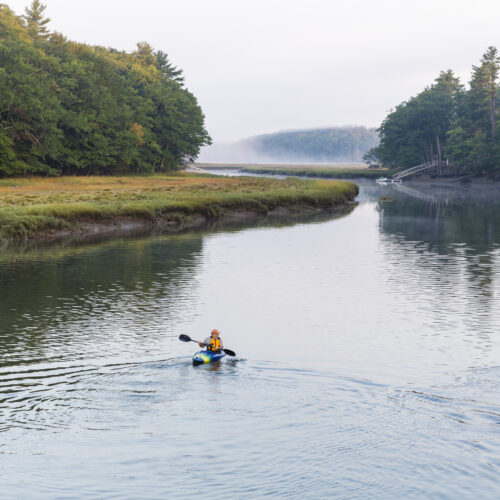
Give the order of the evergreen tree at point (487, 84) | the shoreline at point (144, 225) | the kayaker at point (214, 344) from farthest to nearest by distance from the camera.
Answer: the evergreen tree at point (487, 84)
the shoreline at point (144, 225)
the kayaker at point (214, 344)

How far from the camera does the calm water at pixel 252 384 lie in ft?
40.3

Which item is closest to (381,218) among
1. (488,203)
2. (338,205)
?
(338,205)

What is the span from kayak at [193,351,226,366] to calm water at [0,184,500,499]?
284 millimetres

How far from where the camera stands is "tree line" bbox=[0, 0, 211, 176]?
3590 inches

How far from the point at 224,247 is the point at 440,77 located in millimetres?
152923

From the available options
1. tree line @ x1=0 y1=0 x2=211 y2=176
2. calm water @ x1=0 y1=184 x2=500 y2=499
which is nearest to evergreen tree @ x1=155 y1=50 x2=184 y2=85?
tree line @ x1=0 y1=0 x2=211 y2=176

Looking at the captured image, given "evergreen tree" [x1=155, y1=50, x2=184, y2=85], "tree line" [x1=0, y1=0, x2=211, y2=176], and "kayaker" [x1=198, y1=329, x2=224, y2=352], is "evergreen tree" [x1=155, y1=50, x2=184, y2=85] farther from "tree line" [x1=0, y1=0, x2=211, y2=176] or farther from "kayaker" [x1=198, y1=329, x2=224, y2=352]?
"kayaker" [x1=198, y1=329, x2=224, y2=352]

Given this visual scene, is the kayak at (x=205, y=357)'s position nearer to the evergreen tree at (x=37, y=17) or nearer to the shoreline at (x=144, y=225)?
the shoreline at (x=144, y=225)

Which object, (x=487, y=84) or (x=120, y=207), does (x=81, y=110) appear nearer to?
(x=120, y=207)

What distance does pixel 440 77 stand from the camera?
182750 millimetres

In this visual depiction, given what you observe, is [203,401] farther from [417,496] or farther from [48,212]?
[48,212]

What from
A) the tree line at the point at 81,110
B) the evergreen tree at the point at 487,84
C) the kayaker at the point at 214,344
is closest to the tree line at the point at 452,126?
the evergreen tree at the point at 487,84

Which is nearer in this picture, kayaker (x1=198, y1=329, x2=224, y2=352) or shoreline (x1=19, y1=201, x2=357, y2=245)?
kayaker (x1=198, y1=329, x2=224, y2=352)

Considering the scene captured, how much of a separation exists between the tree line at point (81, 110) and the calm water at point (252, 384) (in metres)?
61.6
